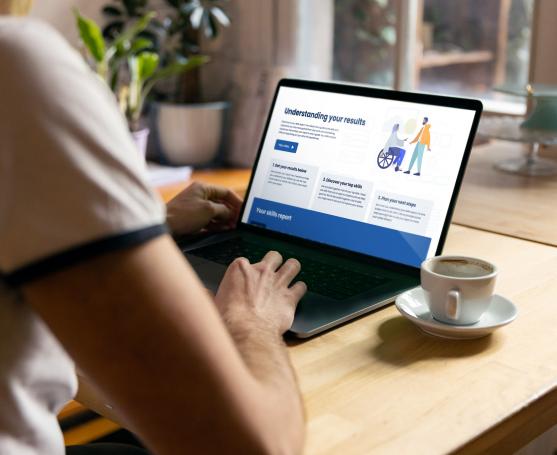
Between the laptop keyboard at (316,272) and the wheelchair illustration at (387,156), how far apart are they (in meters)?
0.16

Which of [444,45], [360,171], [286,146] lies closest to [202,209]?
[286,146]


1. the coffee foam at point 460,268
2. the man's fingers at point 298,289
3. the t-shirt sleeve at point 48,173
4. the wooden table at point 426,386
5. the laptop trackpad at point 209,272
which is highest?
the t-shirt sleeve at point 48,173

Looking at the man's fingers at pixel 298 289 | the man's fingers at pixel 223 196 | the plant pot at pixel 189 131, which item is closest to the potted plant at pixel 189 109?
the plant pot at pixel 189 131

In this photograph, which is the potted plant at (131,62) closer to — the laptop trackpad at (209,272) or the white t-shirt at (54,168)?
the laptop trackpad at (209,272)

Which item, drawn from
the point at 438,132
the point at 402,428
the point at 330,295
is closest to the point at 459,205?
the point at 438,132

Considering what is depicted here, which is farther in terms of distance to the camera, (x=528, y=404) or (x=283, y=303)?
(x=283, y=303)

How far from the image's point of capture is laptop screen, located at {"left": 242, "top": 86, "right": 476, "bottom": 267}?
109 centimetres

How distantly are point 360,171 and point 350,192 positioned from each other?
0.11 feet

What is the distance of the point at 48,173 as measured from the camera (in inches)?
22.1

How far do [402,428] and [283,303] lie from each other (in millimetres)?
240

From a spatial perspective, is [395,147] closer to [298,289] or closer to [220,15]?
→ [298,289]

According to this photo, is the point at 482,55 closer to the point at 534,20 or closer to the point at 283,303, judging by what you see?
the point at 534,20

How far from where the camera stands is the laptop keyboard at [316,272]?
3.38ft

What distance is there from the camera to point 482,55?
237 centimetres
